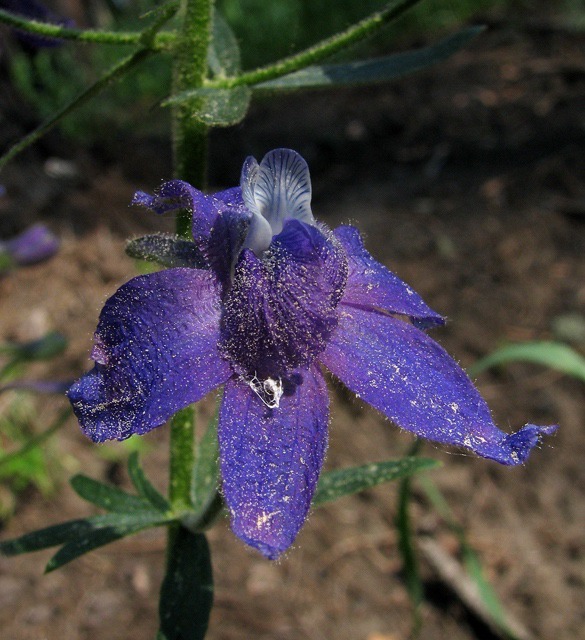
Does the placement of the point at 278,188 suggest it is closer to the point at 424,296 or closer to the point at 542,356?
the point at 542,356

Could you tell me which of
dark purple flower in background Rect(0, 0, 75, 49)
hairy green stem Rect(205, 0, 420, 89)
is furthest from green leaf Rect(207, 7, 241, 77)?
dark purple flower in background Rect(0, 0, 75, 49)

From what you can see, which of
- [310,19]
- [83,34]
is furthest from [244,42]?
[83,34]

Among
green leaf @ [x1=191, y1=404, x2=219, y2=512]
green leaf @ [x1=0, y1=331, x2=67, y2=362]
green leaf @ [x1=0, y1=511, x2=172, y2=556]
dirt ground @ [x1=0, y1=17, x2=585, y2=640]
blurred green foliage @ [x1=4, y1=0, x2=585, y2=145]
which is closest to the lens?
green leaf @ [x1=0, y1=511, x2=172, y2=556]

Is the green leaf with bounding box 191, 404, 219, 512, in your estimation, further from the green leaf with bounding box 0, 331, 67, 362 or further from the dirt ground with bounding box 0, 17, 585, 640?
the green leaf with bounding box 0, 331, 67, 362

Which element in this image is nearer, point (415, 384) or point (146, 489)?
point (415, 384)

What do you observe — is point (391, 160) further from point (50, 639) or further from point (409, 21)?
point (50, 639)

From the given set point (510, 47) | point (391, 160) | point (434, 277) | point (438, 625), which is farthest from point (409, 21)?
point (438, 625)
